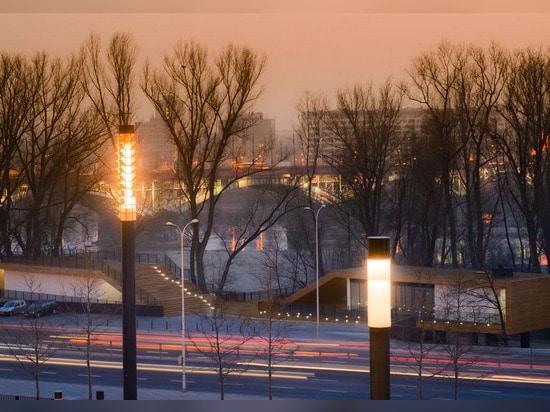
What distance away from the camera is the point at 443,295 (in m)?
8.23

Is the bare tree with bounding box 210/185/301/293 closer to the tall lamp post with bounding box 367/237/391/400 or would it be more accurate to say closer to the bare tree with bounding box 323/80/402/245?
the bare tree with bounding box 323/80/402/245

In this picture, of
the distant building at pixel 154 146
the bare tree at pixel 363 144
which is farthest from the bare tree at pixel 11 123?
the bare tree at pixel 363 144

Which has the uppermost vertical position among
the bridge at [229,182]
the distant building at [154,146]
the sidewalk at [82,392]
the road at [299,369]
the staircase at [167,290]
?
the distant building at [154,146]

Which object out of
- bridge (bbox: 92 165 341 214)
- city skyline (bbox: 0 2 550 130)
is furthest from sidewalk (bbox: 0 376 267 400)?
city skyline (bbox: 0 2 550 130)

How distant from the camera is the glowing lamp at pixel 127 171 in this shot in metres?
5.35

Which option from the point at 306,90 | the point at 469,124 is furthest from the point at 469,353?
the point at 306,90

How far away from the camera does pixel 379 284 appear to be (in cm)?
403

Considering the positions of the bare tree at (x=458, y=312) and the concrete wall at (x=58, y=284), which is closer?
the bare tree at (x=458, y=312)

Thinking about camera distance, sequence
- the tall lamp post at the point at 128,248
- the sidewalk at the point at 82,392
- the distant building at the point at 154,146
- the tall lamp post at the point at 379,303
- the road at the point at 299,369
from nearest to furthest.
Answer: the tall lamp post at the point at 379,303, the tall lamp post at the point at 128,248, the sidewalk at the point at 82,392, the road at the point at 299,369, the distant building at the point at 154,146

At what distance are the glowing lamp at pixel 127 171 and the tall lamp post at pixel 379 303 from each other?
169 cm

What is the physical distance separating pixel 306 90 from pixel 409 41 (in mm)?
835

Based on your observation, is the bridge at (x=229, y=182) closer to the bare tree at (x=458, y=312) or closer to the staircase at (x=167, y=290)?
the staircase at (x=167, y=290)

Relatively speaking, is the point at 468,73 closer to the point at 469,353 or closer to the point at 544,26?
the point at 544,26

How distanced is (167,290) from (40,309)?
1.01 metres
